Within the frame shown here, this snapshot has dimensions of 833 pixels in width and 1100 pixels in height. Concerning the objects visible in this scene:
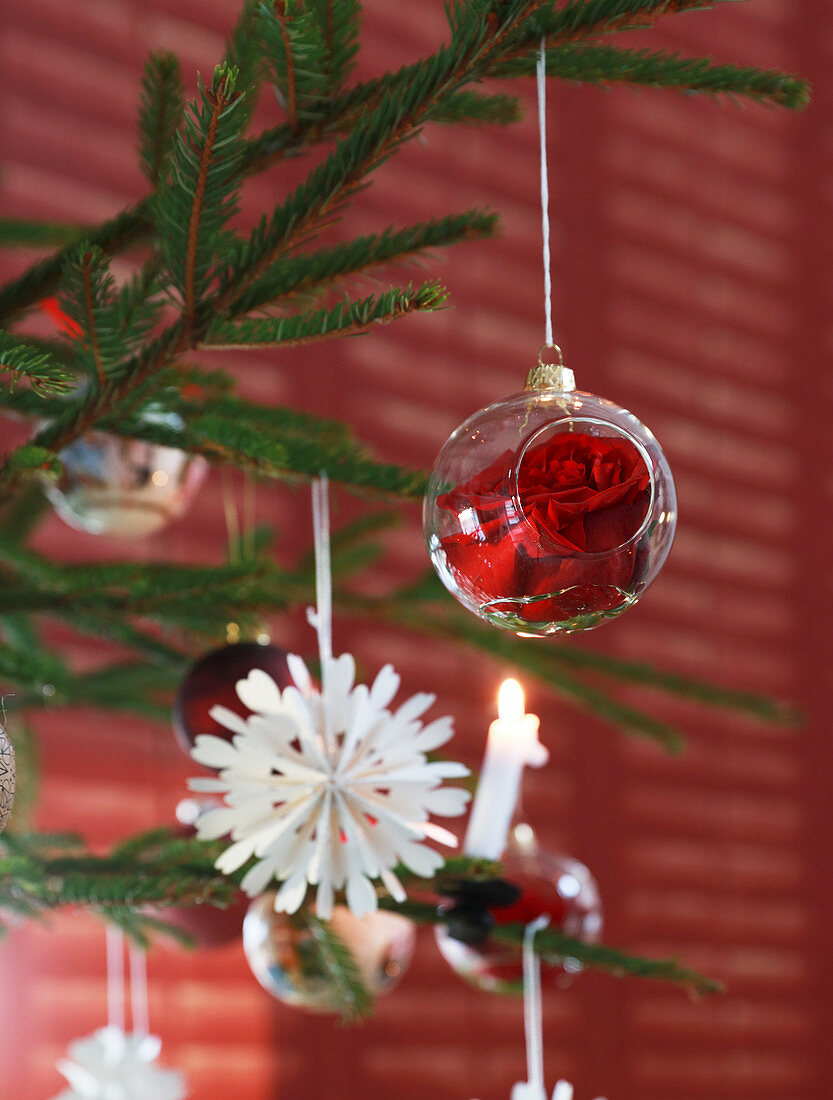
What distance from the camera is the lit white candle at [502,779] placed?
2.61ft

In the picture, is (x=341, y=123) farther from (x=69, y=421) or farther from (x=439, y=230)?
(x=69, y=421)

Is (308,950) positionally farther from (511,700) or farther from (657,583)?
(657,583)

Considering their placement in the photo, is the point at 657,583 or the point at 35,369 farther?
the point at 657,583

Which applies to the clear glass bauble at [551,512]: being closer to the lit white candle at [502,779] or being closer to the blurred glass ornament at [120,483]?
Result: the lit white candle at [502,779]

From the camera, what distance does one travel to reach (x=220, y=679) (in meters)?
0.74

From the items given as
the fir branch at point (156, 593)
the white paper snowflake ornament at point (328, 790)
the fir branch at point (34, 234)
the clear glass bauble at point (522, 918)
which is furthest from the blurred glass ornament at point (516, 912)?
the fir branch at point (34, 234)

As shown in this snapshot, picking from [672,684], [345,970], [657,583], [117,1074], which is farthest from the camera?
[657,583]

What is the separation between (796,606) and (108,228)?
2024mm

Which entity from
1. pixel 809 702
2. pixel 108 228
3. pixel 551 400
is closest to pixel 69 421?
pixel 108 228

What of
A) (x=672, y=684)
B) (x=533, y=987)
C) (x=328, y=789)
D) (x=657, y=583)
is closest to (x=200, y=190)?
(x=328, y=789)

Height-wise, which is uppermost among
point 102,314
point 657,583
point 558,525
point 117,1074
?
point 657,583

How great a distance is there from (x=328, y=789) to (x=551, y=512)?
0.22 meters

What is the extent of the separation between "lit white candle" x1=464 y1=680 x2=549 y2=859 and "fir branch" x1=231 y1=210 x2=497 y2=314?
31cm

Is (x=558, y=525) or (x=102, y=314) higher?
(x=102, y=314)
